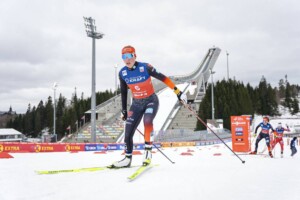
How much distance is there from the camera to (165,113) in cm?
5300

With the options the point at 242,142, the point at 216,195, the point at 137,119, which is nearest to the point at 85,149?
the point at 242,142

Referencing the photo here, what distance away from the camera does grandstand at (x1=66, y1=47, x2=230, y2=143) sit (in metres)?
41.2

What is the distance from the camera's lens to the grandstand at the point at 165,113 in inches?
1622

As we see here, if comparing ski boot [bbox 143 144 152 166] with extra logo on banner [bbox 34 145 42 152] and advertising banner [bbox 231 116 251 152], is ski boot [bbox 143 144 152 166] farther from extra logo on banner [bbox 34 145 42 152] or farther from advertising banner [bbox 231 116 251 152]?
extra logo on banner [bbox 34 145 42 152]

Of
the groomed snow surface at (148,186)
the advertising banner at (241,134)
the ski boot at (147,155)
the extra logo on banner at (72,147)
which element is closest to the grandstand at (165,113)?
the extra logo on banner at (72,147)

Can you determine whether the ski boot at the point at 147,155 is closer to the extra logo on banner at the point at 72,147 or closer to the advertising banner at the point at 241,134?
the advertising banner at the point at 241,134

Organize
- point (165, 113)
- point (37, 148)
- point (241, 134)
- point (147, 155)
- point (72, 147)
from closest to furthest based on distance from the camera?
point (147, 155) < point (37, 148) < point (241, 134) < point (72, 147) < point (165, 113)

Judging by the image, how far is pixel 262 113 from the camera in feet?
239

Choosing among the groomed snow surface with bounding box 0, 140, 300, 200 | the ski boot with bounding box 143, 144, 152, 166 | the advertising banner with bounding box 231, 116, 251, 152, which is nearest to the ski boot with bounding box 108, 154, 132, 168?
the ski boot with bounding box 143, 144, 152, 166

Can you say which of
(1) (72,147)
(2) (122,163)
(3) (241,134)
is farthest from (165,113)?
(2) (122,163)

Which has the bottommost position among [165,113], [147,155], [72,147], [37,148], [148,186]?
[72,147]

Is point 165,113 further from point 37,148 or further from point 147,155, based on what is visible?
point 147,155

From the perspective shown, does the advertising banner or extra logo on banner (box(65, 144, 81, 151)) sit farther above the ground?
the advertising banner

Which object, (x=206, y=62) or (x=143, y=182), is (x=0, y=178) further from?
(x=206, y=62)
